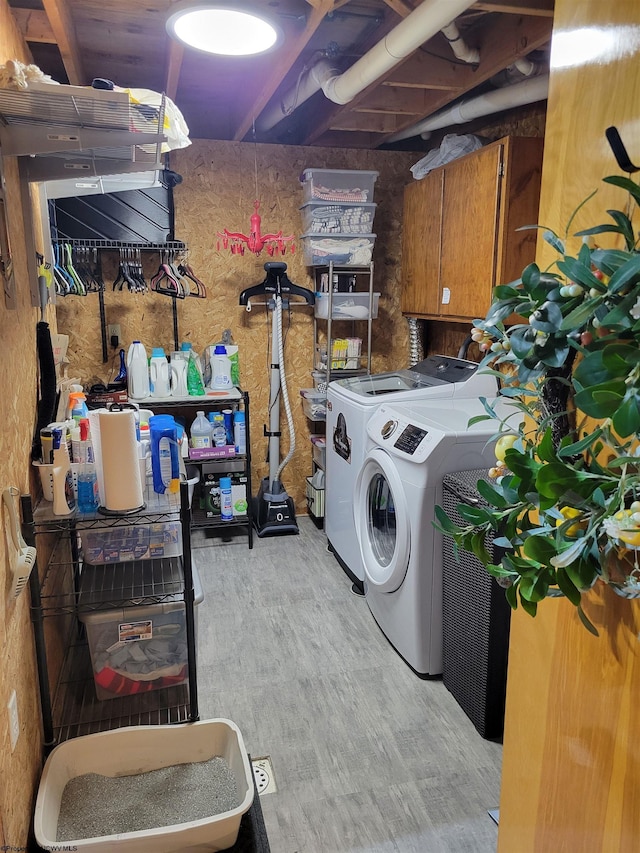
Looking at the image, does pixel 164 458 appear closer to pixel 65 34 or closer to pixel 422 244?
pixel 65 34

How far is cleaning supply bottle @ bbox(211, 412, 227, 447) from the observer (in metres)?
3.69

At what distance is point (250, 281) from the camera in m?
3.93

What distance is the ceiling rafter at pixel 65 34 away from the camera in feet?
6.52

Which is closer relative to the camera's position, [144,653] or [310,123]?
[144,653]

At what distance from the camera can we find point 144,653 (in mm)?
2100

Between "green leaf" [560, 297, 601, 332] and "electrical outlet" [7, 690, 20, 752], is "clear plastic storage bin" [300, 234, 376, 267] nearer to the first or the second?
"electrical outlet" [7, 690, 20, 752]

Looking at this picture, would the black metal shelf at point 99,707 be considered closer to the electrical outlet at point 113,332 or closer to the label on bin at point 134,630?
the label on bin at point 134,630

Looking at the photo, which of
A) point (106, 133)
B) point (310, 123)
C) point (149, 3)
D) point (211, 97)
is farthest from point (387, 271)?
point (106, 133)

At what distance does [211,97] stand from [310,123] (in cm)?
60

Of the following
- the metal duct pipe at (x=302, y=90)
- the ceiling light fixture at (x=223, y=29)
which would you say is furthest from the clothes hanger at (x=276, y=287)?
the ceiling light fixture at (x=223, y=29)

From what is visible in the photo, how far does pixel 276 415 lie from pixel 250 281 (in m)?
0.87

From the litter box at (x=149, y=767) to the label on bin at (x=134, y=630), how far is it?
0.89 feet

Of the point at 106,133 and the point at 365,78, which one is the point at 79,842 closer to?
the point at 106,133

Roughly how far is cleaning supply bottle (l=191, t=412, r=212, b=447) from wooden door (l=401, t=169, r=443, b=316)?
144 cm
